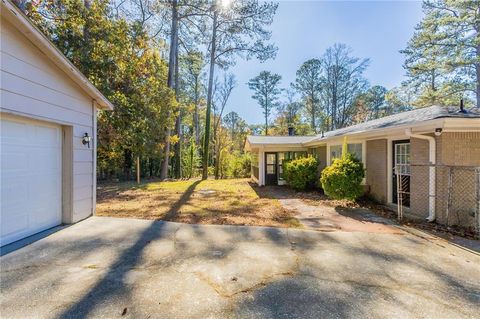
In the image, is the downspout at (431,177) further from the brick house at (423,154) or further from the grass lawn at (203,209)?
the grass lawn at (203,209)

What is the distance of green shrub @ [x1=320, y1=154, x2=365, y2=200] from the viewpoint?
26.1 feet

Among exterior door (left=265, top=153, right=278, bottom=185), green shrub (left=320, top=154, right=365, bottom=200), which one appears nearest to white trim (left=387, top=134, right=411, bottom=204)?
green shrub (left=320, top=154, right=365, bottom=200)

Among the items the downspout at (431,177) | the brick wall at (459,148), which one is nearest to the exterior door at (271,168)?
the downspout at (431,177)

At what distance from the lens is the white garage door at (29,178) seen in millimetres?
4207

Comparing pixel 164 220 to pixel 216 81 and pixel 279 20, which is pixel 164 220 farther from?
pixel 216 81

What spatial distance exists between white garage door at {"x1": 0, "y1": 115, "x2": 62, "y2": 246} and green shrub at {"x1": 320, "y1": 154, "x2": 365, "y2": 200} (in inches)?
302

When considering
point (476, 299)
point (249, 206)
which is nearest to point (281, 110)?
point (249, 206)

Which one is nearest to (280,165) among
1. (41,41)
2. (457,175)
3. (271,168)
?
(271,168)

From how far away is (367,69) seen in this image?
2714cm

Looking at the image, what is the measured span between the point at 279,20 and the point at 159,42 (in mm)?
9392

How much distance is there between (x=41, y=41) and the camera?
4512mm

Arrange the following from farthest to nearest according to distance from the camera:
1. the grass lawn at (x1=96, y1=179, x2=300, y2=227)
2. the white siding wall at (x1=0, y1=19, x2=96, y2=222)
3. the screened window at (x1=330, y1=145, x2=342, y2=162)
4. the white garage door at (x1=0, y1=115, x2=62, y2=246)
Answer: the screened window at (x1=330, y1=145, x2=342, y2=162) → the grass lawn at (x1=96, y1=179, x2=300, y2=227) → the white garage door at (x1=0, y1=115, x2=62, y2=246) → the white siding wall at (x1=0, y1=19, x2=96, y2=222)

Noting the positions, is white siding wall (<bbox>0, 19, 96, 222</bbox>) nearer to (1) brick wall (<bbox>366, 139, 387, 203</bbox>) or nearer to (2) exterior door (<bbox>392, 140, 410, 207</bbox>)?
(2) exterior door (<bbox>392, 140, 410, 207</bbox>)

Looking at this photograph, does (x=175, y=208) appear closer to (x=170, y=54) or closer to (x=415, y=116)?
(x=415, y=116)
